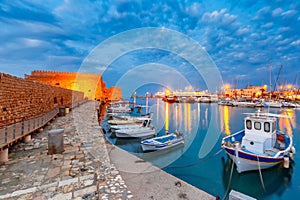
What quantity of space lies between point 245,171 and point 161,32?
10364 millimetres

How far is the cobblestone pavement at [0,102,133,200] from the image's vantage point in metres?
2.78

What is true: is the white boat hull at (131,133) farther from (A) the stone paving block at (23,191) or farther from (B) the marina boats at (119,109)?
(B) the marina boats at (119,109)

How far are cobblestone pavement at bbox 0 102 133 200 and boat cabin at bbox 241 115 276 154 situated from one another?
22.5ft

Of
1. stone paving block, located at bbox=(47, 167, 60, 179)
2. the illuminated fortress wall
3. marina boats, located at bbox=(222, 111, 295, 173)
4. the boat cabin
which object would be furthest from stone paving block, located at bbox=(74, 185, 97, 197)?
the illuminated fortress wall

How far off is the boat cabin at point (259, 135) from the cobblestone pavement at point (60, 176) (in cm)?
685

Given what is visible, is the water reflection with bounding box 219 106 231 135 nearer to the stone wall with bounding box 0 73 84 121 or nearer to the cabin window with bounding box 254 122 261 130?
the cabin window with bounding box 254 122 261 130

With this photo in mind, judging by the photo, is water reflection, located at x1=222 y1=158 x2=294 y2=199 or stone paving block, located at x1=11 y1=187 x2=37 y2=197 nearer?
stone paving block, located at x1=11 y1=187 x2=37 y2=197

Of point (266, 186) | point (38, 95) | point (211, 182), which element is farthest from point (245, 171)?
point (38, 95)

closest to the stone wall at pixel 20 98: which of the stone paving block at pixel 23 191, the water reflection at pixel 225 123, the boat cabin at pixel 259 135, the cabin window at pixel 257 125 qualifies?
A: the stone paving block at pixel 23 191

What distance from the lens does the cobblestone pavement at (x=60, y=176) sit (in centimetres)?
278


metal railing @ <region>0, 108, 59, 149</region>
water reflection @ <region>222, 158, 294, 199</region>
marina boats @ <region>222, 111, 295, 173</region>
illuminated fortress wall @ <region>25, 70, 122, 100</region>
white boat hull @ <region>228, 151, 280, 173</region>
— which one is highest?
illuminated fortress wall @ <region>25, 70, 122, 100</region>

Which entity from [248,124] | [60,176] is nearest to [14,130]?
[60,176]

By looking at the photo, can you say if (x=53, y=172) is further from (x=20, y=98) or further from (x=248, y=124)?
(x=248, y=124)

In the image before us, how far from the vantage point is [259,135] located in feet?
24.5
